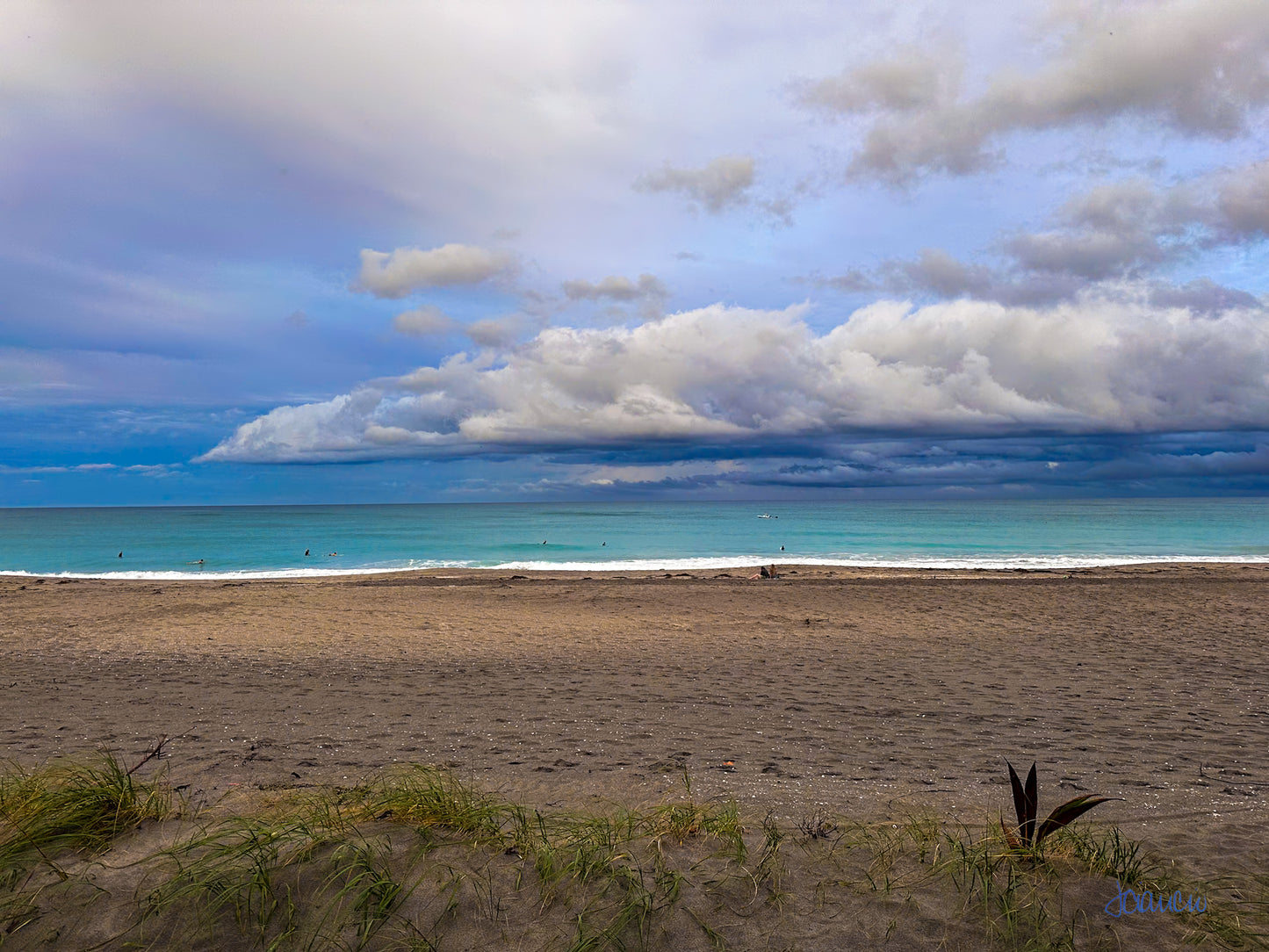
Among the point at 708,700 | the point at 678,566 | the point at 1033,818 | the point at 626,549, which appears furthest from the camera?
the point at 626,549

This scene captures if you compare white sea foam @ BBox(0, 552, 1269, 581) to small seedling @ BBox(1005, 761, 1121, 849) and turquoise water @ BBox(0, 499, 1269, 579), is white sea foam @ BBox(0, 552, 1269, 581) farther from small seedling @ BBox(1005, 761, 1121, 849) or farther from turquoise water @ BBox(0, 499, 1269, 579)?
small seedling @ BBox(1005, 761, 1121, 849)

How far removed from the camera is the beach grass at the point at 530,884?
2881 millimetres

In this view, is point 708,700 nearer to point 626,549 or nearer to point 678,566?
point 678,566

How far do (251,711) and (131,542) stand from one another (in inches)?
2488

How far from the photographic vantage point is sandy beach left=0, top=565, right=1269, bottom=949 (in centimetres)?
576

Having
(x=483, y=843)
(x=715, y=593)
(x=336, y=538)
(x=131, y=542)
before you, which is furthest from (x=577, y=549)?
(x=483, y=843)

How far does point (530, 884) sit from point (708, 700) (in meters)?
6.05

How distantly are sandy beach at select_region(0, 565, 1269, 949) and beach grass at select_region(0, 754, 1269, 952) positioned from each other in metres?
1.42

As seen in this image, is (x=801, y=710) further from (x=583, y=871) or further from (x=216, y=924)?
(x=216, y=924)

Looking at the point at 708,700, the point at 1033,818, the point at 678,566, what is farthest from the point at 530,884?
the point at 678,566

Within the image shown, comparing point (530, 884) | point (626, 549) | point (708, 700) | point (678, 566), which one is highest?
point (530, 884)

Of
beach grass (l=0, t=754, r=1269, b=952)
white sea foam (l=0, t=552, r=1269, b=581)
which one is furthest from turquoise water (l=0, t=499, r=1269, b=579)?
beach grass (l=0, t=754, r=1269, b=952)

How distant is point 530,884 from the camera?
3.17 metres

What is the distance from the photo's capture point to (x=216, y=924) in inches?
114
